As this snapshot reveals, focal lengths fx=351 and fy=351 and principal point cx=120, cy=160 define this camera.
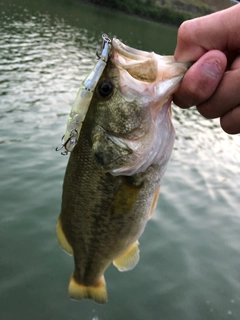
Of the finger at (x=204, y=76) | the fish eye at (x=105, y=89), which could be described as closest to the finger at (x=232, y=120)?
the finger at (x=204, y=76)

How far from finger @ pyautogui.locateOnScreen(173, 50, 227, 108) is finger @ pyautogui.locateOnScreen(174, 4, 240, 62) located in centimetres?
10

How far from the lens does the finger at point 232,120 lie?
2.11 meters

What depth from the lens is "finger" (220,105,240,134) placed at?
6.91ft

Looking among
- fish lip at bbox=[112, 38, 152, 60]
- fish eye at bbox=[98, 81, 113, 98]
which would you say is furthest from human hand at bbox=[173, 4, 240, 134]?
fish eye at bbox=[98, 81, 113, 98]

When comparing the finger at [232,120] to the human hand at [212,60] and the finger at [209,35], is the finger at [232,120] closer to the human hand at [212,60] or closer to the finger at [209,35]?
the human hand at [212,60]

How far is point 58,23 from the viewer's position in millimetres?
30172

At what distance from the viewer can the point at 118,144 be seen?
218cm

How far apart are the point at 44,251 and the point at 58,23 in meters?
28.4

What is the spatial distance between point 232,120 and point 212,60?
46 cm

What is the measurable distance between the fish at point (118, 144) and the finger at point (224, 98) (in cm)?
22

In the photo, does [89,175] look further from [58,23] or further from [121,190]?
[58,23]

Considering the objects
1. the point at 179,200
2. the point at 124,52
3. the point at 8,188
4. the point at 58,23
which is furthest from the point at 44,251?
the point at 58,23

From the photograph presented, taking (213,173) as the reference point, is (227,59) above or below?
above

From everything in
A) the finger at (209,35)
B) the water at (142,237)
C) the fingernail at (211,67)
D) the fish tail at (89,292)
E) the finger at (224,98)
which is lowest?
the water at (142,237)
